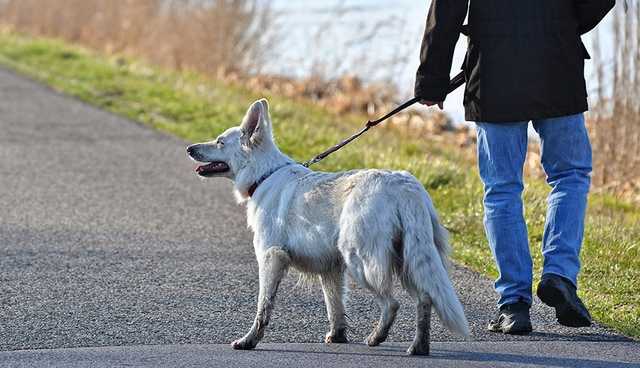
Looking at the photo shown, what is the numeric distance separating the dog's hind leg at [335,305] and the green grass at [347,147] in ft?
4.57

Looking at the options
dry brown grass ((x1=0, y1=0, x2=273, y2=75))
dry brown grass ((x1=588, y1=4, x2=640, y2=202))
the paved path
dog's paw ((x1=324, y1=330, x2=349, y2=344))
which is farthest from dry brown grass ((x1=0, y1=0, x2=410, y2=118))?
dog's paw ((x1=324, y1=330, x2=349, y2=344))

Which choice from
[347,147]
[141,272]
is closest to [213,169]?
[141,272]

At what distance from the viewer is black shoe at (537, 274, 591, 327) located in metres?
6.18

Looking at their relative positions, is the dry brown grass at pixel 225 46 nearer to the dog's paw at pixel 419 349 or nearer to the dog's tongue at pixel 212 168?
the dog's tongue at pixel 212 168

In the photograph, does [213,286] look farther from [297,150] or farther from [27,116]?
[27,116]

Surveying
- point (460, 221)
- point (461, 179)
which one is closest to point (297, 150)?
point (461, 179)

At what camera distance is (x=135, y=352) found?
19.2ft

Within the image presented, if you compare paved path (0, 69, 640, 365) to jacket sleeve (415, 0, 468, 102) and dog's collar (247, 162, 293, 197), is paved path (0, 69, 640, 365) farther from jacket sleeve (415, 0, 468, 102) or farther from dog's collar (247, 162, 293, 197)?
jacket sleeve (415, 0, 468, 102)

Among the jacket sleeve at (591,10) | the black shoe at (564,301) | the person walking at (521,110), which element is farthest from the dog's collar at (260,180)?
the jacket sleeve at (591,10)

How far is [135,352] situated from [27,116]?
9555 millimetres

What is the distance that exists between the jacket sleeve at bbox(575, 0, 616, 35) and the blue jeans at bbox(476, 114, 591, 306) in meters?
0.47

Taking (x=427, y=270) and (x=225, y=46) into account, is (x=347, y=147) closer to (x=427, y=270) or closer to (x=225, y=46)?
(x=225, y=46)

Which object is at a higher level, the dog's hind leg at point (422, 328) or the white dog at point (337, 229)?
the white dog at point (337, 229)

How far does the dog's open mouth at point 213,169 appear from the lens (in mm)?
6582
